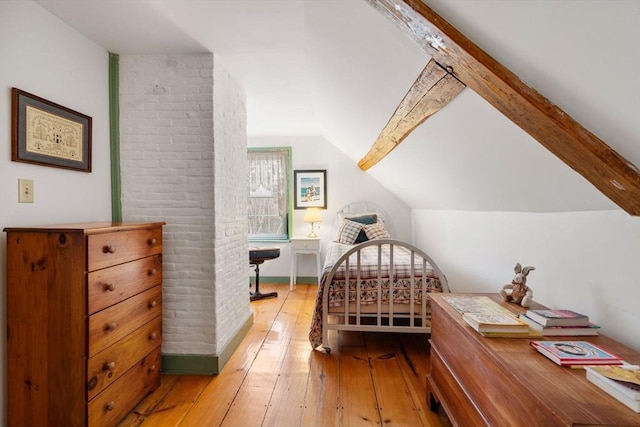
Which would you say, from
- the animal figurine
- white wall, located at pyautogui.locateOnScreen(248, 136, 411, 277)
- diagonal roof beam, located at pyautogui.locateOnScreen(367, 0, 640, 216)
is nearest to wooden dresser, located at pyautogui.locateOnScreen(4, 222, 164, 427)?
diagonal roof beam, located at pyautogui.locateOnScreen(367, 0, 640, 216)

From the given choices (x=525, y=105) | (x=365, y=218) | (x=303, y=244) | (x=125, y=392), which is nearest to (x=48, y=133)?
(x=125, y=392)

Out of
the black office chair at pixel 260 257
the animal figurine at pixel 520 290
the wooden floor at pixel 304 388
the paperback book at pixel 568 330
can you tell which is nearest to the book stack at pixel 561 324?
the paperback book at pixel 568 330

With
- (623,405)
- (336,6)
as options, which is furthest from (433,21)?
(623,405)

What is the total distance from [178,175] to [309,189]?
2527mm

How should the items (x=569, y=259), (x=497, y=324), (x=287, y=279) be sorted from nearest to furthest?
1. (x=497, y=324)
2. (x=569, y=259)
3. (x=287, y=279)

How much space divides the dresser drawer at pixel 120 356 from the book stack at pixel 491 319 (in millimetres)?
1744

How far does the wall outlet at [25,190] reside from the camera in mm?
1490

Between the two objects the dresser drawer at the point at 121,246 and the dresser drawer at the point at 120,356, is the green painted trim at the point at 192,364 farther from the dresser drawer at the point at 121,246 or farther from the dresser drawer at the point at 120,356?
the dresser drawer at the point at 121,246

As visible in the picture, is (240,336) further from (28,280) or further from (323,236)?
(323,236)

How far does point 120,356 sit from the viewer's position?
161 centimetres

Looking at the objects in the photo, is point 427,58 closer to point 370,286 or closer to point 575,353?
point 575,353

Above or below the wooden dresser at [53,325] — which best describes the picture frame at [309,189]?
above

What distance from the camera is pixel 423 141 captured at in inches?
81.6

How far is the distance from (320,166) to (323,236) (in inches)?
41.5
